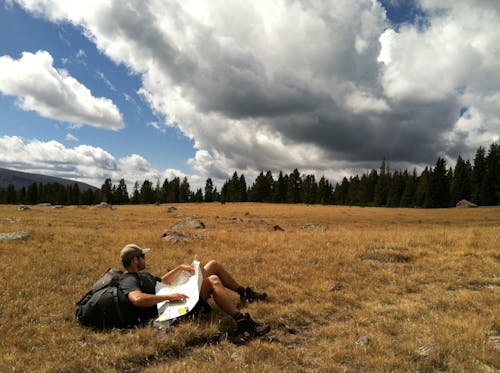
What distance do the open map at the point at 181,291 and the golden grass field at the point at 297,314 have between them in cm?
35

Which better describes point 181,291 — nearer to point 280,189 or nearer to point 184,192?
point 280,189

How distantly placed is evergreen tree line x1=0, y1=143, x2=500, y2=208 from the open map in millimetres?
91500

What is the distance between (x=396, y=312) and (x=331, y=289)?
1944mm

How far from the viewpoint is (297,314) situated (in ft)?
22.6

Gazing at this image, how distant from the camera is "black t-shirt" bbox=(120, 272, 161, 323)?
614 cm

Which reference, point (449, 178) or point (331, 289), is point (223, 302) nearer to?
point (331, 289)

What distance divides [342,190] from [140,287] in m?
122

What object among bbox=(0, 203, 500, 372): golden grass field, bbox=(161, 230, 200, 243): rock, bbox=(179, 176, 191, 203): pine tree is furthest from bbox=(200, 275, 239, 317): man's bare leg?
bbox=(179, 176, 191, 203): pine tree

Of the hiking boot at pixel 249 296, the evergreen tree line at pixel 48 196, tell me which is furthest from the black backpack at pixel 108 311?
the evergreen tree line at pixel 48 196

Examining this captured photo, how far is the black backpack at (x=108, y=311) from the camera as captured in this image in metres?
5.90

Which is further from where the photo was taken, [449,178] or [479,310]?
[449,178]

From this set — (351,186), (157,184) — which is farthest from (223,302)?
(157,184)

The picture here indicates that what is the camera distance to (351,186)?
11631 centimetres

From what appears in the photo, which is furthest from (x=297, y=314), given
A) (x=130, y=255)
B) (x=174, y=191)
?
(x=174, y=191)
